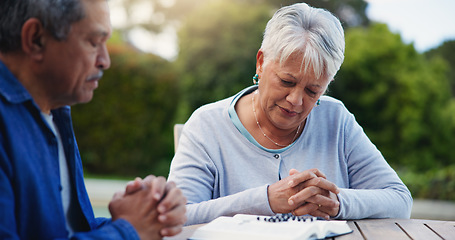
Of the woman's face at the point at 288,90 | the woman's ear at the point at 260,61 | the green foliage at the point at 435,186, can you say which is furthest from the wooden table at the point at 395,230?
the green foliage at the point at 435,186

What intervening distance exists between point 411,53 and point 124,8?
1029 cm

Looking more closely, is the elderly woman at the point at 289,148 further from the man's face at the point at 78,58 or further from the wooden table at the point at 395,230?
the man's face at the point at 78,58

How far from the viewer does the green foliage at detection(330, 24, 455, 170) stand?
10.4 meters

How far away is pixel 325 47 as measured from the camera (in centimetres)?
214

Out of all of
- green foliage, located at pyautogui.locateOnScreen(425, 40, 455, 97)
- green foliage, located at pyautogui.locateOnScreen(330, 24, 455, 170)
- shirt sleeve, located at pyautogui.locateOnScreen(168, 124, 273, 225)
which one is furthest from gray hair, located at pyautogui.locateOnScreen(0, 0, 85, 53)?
green foliage, located at pyautogui.locateOnScreen(425, 40, 455, 97)

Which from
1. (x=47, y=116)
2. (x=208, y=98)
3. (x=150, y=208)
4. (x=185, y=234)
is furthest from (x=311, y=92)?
(x=208, y=98)

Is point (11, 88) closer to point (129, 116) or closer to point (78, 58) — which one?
point (78, 58)

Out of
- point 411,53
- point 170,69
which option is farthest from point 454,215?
point 170,69

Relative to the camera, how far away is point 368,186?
2270mm

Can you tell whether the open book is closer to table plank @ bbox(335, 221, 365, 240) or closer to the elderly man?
table plank @ bbox(335, 221, 365, 240)

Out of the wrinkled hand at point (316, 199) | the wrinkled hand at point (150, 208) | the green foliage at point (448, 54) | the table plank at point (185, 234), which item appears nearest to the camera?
the wrinkled hand at point (150, 208)

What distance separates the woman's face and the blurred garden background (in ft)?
24.3

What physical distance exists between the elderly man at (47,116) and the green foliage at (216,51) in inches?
334

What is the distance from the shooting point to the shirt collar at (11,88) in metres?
1.18
